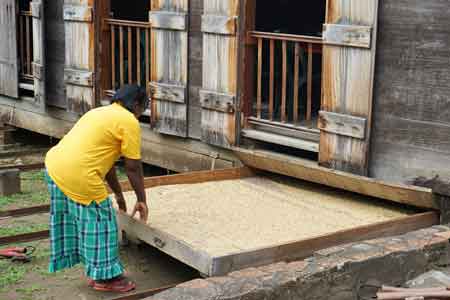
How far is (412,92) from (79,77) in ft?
17.0

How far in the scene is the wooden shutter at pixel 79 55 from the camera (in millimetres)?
9797

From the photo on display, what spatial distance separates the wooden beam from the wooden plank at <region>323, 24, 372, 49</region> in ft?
6.04

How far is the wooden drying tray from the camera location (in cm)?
533

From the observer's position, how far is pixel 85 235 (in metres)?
5.74

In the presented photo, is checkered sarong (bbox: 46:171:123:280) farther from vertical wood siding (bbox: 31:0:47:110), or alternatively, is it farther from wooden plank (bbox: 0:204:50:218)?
vertical wood siding (bbox: 31:0:47:110)

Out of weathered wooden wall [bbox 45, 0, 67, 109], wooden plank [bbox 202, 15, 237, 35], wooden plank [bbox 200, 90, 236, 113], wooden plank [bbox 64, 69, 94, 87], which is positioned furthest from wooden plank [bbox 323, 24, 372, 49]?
weathered wooden wall [bbox 45, 0, 67, 109]

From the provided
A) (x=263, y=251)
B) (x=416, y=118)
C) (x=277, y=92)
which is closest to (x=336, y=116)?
(x=416, y=118)

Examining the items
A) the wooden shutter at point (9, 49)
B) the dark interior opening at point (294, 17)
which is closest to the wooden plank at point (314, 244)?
the dark interior opening at point (294, 17)

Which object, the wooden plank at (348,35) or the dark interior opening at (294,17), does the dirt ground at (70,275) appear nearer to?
the wooden plank at (348,35)

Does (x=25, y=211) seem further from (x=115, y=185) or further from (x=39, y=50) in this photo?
(x=39, y=50)

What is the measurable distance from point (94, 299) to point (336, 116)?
8.79ft

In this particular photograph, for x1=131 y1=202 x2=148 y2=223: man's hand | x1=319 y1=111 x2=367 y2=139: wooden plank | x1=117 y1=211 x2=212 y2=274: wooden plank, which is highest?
x1=319 y1=111 x2=367 y2=139: wooden plank

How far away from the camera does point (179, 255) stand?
5.72 m

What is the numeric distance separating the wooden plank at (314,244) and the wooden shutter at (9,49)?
23.3 feet
